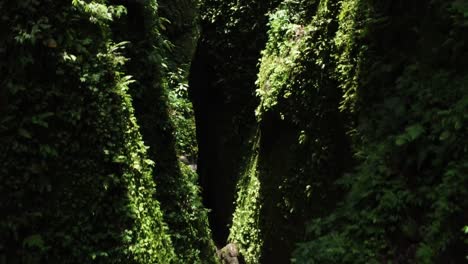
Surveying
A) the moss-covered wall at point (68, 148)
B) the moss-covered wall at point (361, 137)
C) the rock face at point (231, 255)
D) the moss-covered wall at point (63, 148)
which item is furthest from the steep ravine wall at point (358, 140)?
the moss-covered wall at point (63, 148)

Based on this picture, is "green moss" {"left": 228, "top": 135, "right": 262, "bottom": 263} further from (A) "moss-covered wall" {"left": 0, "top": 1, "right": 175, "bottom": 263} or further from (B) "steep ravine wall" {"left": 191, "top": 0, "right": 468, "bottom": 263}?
(A) "moss-covered wall" {"left": 0, "top": 1, "right": 175, "bottom": 263}

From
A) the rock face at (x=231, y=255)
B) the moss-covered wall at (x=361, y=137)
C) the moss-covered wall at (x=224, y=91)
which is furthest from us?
the moss-covered wall at (x=224, y=91)

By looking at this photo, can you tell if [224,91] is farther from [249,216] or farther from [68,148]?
[68,148]

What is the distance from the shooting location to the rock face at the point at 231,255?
1046 cm

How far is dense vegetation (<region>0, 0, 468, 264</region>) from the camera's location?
516 centimetres

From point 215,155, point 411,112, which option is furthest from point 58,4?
point 215,155

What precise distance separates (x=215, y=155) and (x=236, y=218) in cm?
293

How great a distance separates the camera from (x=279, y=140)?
9.73m

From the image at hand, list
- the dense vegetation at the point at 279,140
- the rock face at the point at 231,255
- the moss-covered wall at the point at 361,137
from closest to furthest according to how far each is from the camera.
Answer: the moss-covered wall at the point at 361,137 < the dense vegetation at the point at 279,140 < the rock face at the point at 231,255

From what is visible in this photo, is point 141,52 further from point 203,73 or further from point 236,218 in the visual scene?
point 203,73

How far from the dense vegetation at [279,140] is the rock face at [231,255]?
0.95 m

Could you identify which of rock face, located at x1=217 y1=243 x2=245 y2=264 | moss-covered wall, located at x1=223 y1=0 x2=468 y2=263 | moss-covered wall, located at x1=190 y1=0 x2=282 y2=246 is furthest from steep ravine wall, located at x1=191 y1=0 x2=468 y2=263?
moss-covered wall, located at x1=190 y1=0 x2=282 y2=246

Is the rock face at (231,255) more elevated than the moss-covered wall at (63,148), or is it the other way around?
the moss-covered wall at (63,148)

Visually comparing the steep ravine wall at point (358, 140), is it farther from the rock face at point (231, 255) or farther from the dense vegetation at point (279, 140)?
the rock face at point (231, 255)
